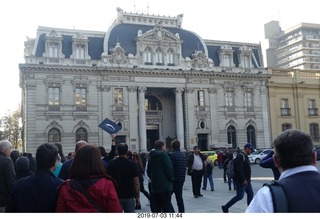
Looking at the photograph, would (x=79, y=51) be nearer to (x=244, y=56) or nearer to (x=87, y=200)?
(x=244, y=56)

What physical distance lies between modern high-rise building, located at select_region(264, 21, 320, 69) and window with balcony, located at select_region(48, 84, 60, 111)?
2503 inches

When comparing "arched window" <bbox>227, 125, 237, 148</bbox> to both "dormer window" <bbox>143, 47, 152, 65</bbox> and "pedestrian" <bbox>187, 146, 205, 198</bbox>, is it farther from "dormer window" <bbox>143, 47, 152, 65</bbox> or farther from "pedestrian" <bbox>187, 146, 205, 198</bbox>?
"pedestrian" <bbox>187, 146, 205, 198</bbox>

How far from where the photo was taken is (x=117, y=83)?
129ft

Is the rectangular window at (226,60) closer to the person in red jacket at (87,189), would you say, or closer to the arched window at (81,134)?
the arched window at (81,134)

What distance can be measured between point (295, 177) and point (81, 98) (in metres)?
37.1

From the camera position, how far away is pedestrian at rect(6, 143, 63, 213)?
12.7 feet

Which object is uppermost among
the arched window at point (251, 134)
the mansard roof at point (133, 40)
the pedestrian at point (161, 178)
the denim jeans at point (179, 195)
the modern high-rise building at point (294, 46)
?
the modern high-rise building at point (294, 46)

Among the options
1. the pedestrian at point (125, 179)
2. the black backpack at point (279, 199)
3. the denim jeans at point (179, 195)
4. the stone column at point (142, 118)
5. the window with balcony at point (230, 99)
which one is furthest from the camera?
the window with balcony at point (230, 99)

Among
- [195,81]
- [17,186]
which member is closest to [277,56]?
[195,81]

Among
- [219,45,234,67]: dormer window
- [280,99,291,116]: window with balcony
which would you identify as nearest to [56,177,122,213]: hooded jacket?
[219,45,234,67]: dormer window

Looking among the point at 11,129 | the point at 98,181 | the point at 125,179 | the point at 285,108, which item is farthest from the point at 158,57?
the point at 98,181

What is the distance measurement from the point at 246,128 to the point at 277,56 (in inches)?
2274

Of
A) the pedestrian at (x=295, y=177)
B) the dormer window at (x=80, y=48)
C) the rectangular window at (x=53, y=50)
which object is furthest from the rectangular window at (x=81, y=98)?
the pedestrian at (x=295, y=177)

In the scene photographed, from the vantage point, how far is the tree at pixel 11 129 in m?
54.9
